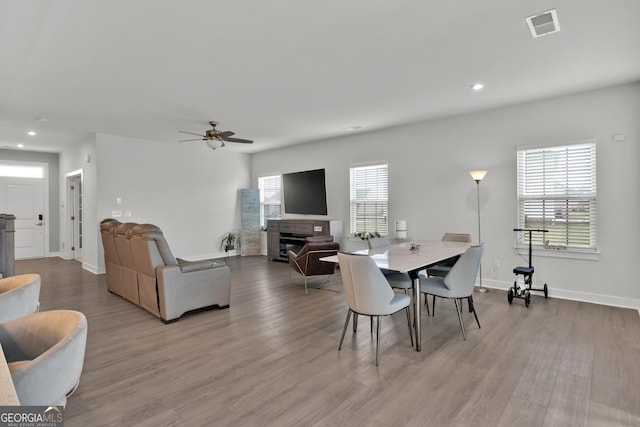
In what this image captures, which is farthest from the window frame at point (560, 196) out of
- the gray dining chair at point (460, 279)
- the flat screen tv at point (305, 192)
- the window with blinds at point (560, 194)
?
the flat screen tv at point (305, 192)

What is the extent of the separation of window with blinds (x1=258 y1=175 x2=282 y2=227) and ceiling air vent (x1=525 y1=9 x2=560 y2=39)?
6.43 metres

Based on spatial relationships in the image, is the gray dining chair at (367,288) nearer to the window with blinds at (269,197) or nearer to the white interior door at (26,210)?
the window with blinds at (269,197)

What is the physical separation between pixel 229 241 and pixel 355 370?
21.3 feet

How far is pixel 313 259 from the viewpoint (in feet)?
16.6

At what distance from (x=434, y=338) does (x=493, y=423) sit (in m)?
1.29

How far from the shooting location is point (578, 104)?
450 centimetres

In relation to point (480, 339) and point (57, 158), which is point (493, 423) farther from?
point (57, 158)

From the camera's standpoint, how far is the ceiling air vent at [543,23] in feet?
8.71

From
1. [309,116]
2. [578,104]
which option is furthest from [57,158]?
[578,104]

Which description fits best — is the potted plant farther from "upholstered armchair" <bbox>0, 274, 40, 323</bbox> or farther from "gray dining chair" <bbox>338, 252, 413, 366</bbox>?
"upholstered armchair" <bbox>0, 274, 40, 323</bbox>

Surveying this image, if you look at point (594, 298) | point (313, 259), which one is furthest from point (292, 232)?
point (594, 298)

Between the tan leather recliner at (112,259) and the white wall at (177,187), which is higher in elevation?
the white wall at (177,187)

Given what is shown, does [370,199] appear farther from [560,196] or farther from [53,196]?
[53,196]

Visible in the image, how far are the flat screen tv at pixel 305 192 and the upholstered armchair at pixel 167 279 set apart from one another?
140 inches
